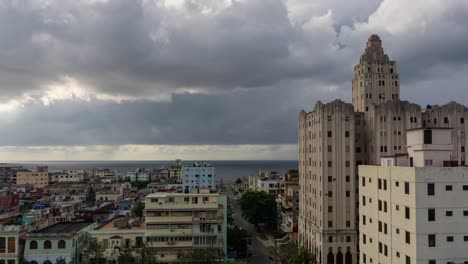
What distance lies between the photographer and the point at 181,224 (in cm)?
5819

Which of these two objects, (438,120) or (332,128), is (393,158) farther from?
(438,120)

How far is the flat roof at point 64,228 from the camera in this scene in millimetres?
60662

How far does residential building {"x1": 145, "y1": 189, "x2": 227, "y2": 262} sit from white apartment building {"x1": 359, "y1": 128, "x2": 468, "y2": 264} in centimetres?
2347

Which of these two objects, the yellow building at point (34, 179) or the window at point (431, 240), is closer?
the window at point (431, 240)

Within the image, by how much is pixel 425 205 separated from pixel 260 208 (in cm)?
6070

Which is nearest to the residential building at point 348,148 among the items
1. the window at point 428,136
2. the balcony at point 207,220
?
the balcony at point 207,220

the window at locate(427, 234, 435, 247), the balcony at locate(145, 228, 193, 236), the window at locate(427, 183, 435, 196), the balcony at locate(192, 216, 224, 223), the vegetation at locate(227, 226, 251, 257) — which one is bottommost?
Result: the vegetation at locate(227, 226, 251, 257)

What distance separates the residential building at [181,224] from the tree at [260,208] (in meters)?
37.3

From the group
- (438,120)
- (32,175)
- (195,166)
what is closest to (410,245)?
(438,120)

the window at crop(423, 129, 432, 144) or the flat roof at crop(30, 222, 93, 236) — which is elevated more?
the window at crop(423, 129, 432, 144)

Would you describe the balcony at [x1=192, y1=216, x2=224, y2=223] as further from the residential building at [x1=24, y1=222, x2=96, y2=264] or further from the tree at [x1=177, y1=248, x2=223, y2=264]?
the residential building at [x1=24, y1=222, x2=96, y2=264]

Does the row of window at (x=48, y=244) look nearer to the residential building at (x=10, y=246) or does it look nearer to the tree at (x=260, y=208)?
the residential building at (x=10, y=246)

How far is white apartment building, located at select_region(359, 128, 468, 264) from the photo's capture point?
3759 cm

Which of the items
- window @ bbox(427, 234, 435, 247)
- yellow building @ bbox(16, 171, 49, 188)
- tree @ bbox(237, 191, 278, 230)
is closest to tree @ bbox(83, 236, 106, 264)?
window @ bbox(427, 234, 435, 247)
